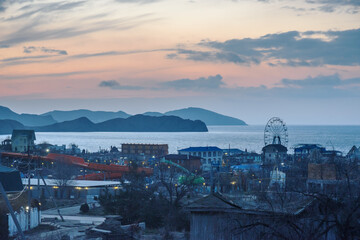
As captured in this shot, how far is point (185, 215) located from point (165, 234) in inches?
159

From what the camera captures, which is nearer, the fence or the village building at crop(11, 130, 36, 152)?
the fence

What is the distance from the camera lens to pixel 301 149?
98.2 meters

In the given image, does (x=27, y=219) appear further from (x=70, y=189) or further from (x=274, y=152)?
(x=274, y=152)

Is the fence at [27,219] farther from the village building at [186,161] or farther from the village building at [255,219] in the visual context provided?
the village building at [186,161]

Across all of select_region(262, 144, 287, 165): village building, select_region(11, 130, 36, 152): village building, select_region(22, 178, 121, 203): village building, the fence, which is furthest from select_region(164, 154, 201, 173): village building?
the fence

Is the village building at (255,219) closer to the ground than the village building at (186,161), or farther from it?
farther from it

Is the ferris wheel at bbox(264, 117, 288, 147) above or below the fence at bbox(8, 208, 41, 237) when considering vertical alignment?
above

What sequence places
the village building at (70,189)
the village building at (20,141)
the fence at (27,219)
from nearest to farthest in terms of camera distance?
the fence at (27,219), the village building at (70,189), the village building at (20,141)

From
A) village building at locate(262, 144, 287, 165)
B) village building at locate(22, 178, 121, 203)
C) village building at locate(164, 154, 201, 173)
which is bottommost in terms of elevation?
village building at locate(22, 178, 121, 203)

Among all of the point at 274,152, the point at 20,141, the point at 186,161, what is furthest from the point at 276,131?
the point at 20,141

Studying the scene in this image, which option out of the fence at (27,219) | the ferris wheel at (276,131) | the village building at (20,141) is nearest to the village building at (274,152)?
the ferris wheel at (276,131)

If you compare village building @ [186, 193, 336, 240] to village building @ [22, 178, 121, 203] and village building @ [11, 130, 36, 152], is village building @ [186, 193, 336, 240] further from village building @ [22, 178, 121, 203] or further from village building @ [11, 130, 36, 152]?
village building @ [11, 130, 36, 152]

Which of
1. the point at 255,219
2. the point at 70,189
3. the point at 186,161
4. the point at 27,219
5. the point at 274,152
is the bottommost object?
the point at 70,189

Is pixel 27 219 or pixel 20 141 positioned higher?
pixel 20 141
